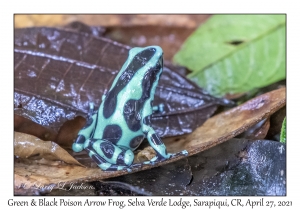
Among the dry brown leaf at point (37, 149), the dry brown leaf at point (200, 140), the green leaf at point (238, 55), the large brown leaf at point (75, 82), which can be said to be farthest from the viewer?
the green leaf at point (238, 55)

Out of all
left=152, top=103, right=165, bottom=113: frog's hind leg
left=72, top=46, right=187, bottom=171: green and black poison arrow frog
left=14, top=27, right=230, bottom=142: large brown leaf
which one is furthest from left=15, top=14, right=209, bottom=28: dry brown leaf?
left=152, top=103, right=165, bottom=113: frog's hind leg

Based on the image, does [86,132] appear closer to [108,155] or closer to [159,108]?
[108,155]

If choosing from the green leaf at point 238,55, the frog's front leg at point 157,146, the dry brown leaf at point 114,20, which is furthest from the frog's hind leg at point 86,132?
the dry brown leaf at point 114,20

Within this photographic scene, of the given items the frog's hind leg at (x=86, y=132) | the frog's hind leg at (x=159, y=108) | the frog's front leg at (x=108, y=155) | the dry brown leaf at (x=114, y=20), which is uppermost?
the dry brown leaf at (x=114, y=20)

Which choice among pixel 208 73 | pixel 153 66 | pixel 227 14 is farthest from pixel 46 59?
pixel 227 14

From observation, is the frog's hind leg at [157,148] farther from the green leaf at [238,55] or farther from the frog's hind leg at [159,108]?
the green leaf at [238,55]
